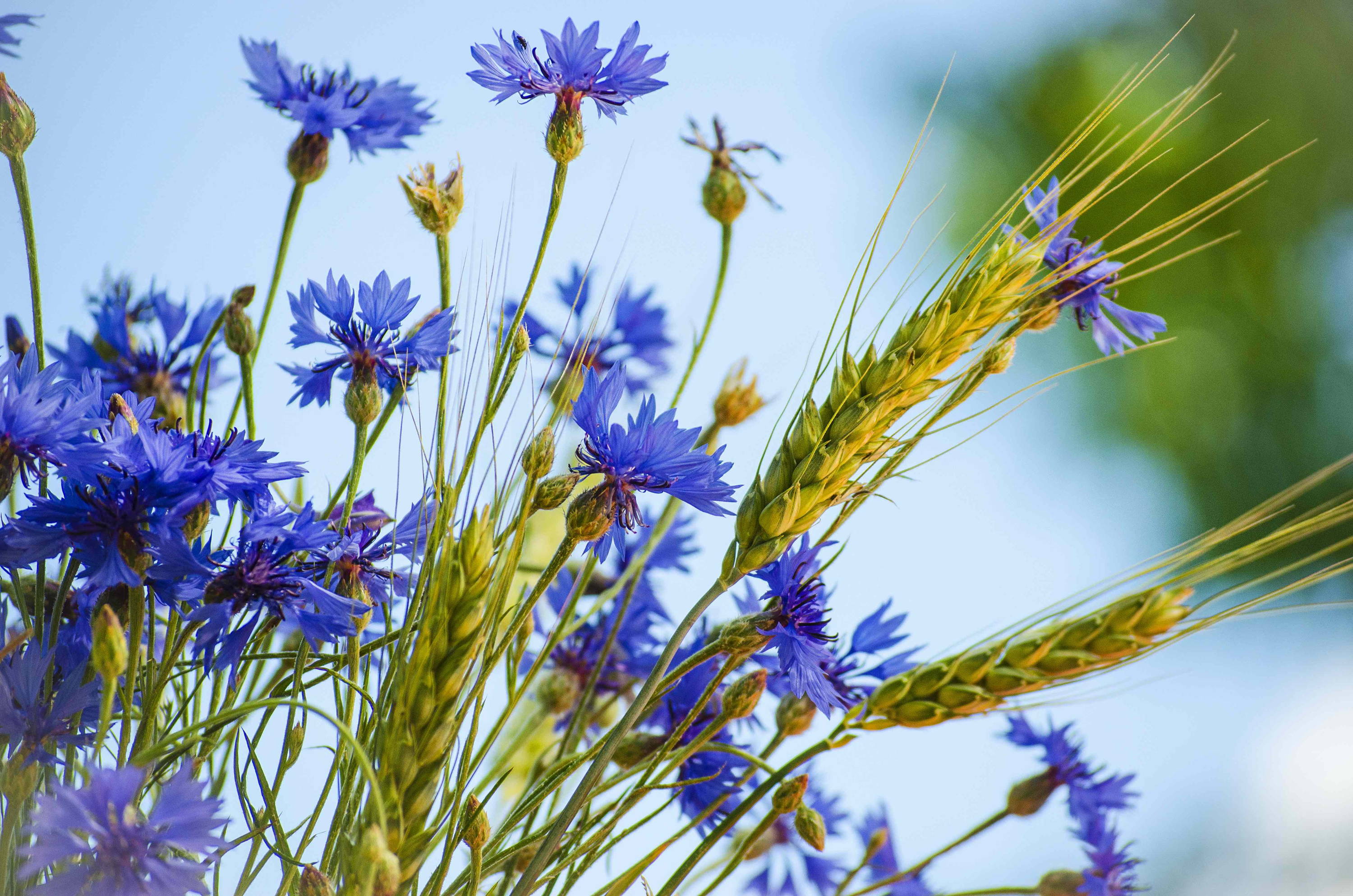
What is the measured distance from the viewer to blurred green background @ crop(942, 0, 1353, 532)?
1.86 metres

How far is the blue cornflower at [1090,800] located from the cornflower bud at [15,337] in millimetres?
388

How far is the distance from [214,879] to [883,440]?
0.66ft

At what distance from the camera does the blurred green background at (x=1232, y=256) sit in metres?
1.86

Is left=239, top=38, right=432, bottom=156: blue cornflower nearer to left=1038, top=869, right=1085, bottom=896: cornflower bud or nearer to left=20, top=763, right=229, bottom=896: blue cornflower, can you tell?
left=20, top=763, right=229, bottom=896: blue cornflower

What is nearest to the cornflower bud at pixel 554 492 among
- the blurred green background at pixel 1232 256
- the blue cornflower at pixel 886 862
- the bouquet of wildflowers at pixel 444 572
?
the bouquet of wildflowers at pixel 444 572

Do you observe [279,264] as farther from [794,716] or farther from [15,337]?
[794,716]

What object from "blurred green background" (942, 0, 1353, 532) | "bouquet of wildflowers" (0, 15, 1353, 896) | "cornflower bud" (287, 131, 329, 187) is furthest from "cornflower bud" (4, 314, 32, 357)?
Result: "blurred green background" (942, 0, 1353, 532)

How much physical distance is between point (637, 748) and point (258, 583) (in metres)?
0.12

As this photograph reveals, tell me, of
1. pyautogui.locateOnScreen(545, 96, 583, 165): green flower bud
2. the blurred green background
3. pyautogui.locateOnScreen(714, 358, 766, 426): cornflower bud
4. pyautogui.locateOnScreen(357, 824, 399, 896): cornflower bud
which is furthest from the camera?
the blurred green background

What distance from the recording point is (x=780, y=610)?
25cm

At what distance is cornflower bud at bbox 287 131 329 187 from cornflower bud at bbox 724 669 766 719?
216 millimetres

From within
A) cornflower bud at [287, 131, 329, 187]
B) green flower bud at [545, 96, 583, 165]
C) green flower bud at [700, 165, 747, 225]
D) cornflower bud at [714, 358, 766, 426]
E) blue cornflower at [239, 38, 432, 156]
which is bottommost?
green flower bud at [545, 96, 583, 165]

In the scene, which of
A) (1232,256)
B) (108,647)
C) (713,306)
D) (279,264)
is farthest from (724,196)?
(1232,256)

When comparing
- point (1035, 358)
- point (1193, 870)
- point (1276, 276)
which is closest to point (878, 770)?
point (1035, 358)
